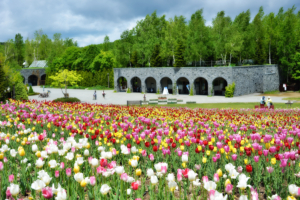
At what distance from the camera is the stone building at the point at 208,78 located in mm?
36594

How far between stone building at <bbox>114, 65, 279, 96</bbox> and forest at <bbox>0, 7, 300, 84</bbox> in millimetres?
2613

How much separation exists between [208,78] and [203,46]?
687 cm

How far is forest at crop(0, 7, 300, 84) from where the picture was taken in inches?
1646

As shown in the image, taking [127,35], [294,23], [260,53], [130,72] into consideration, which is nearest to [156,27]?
[127,35]

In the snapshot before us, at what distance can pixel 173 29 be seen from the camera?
154 feet

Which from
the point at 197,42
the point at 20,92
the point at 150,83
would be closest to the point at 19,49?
the point at 150,83

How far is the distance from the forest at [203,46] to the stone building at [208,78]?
103 inches

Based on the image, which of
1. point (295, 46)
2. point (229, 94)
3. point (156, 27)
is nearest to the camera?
point (229, 94)

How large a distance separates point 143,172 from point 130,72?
41.4m

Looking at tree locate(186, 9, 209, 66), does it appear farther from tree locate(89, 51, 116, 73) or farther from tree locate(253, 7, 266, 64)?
tree locate(89, 51, 116, 73)

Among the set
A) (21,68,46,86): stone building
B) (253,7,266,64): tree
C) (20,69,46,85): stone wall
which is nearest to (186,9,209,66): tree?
(253,7,266,64): tree

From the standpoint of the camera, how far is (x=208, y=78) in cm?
3734

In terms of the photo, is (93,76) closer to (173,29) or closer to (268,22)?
(173,29)

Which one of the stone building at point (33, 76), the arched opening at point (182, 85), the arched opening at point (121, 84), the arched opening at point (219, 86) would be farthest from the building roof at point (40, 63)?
the arched opening at point (219, 86)
